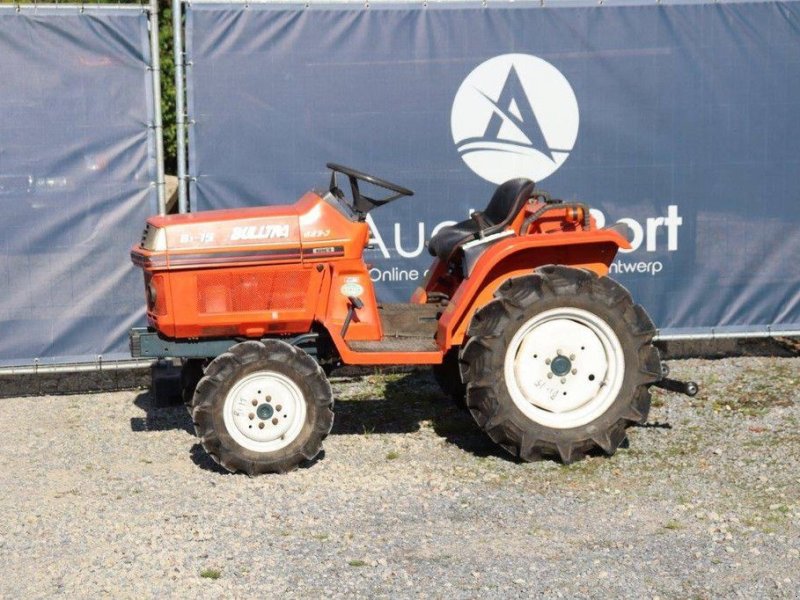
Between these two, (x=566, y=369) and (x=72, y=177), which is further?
(x=72, y=177)

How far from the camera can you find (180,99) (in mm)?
8539

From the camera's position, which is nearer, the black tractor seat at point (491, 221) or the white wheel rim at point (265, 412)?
the white wheel rim at point (265, 412)

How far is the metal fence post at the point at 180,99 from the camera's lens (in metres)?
8.47

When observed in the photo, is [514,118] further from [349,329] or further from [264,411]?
[264,411]

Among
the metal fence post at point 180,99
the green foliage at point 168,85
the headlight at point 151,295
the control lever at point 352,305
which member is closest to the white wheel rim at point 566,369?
the control lever at point 352,305

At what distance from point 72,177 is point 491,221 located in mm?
Answer: 2998

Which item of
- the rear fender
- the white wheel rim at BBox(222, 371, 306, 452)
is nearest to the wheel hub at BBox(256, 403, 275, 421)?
the white wheel rim at BBox(222, 371, 306, 452)

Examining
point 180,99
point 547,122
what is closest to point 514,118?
point 547,122

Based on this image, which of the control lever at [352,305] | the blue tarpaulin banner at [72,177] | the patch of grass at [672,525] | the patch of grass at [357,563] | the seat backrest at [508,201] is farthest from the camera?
the blue tarpaulin banner at [72,177]

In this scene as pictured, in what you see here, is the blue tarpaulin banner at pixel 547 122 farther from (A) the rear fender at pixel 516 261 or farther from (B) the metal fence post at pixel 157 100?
(A) the rear fender at pixel 516 261

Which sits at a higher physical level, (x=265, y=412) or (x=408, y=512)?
(x=265, y=412)

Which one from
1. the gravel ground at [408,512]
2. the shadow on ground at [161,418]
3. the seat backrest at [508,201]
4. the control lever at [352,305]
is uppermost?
the seat backrest at [508,201]

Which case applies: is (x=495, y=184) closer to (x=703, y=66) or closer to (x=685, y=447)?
(x=703, y=66)

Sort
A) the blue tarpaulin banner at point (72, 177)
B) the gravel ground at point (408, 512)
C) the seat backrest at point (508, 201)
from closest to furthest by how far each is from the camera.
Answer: the gravel ground at point (408, 512)
the seat backrest at point (508, 201)
the blue tarpaulin banner at point (72, 177)
